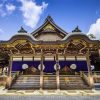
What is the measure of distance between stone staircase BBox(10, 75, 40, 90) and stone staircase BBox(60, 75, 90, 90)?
242 centimetres

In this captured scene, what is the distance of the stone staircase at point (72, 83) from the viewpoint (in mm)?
12731

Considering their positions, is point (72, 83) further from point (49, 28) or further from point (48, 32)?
point (49, 28)

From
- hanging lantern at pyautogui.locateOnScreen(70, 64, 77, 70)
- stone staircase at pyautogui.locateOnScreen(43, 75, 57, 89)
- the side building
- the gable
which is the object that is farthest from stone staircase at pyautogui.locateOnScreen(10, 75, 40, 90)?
the gable

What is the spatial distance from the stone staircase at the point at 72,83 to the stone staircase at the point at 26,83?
2423 millimetres

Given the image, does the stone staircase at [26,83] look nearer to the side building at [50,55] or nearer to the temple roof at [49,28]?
the side building at [50,55]

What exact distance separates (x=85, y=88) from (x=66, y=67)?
6.88m

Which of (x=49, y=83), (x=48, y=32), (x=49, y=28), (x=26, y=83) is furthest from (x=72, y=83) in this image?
(x=49, y=28)

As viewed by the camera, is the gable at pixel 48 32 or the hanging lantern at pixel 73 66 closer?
the hanging lantern at pixel 73 66

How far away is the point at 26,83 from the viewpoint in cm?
1394

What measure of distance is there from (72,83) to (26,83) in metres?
4.53

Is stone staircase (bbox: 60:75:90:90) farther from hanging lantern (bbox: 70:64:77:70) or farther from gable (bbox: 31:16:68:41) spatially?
gable (bbox: 31:16:68:41)

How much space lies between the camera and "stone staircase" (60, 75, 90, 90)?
1273 cm

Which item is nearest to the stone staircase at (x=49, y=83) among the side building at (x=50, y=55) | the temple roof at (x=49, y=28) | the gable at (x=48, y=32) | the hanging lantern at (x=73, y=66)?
the side building at (x=50, y=55)

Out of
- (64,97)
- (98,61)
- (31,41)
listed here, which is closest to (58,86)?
(64,97)
